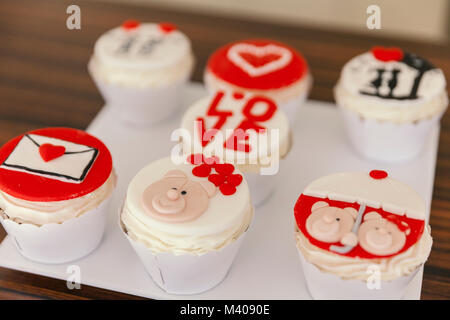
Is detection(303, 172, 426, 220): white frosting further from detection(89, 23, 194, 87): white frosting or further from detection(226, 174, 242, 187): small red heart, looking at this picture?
detection(89, 23, 194, 87): white frosting

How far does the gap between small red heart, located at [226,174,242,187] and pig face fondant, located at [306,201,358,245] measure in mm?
198

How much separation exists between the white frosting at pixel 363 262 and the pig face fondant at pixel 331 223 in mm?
34

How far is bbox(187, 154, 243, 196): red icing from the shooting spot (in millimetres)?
1593

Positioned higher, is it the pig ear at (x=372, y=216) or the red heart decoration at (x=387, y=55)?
the red heart decoration at (x=387, y=55)

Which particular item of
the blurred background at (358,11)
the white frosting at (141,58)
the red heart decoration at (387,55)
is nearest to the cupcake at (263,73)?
the white frosting at (141,58)

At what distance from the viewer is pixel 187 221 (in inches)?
58.9

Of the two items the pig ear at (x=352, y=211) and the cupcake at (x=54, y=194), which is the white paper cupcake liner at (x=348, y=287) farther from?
the cupcake at (x=54, y=194)

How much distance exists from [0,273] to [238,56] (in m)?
1.01

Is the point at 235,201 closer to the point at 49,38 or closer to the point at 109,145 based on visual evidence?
the point at 109,145

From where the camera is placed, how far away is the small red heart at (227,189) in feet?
5.18

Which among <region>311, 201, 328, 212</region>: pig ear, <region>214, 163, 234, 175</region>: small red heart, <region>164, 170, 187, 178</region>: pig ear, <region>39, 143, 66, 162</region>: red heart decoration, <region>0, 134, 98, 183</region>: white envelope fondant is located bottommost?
<region>311, 201, 328, 212</region>: pig ear

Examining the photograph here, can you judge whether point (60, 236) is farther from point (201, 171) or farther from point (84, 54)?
point (84, 54)

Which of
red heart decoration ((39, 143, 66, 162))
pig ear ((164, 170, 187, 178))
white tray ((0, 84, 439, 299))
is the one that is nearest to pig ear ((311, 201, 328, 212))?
→ white tray ((0, 84, 439, 299))

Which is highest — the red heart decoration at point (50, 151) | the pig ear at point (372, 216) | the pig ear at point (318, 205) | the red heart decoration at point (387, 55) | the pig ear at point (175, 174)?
the red heart decoration at point (50, 151)
